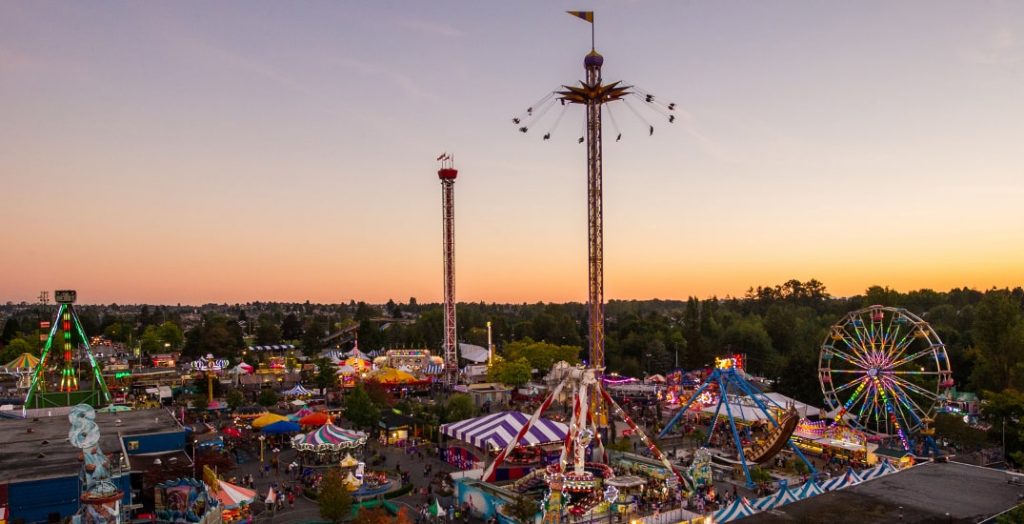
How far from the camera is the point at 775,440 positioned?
29688mm

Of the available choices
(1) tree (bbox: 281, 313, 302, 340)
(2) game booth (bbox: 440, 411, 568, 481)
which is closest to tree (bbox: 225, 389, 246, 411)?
(2) game booth (bbox: 440, 411, 568, 481)

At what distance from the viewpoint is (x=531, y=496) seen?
23.9m

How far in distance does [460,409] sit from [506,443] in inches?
382

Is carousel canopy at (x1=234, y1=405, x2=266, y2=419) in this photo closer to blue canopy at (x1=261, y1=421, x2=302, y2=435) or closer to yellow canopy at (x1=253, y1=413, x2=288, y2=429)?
yellow canopy at (x1=253, y1=413, x2=288, y2=429)

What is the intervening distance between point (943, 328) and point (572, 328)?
148ft

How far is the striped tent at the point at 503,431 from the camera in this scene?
30.5m

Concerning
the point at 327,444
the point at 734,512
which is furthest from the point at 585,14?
the point at 734,512

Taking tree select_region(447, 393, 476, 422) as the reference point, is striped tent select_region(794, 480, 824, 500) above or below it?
below

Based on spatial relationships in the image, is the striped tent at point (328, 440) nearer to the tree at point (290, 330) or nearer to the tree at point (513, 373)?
the tree at point (513, 373)

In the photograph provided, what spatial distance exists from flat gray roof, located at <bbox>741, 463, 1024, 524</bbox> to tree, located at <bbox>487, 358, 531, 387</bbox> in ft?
112

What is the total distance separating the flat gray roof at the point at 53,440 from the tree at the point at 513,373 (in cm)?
2676

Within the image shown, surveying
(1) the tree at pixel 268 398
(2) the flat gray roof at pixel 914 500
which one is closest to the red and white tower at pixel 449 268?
(1) the tree at pixel 268 398

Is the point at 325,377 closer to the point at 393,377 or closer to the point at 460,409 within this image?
the point at 393,377

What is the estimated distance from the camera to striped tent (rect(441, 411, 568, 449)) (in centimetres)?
3055
